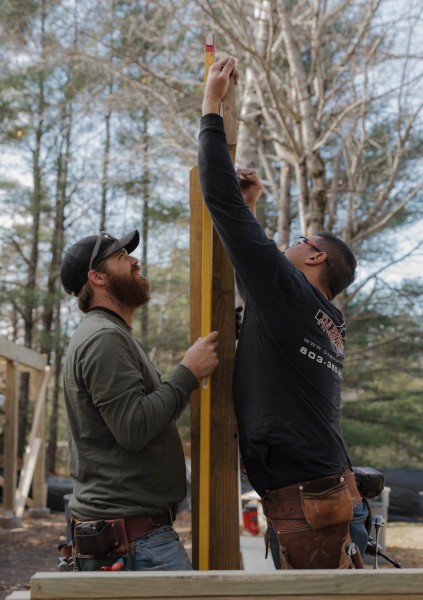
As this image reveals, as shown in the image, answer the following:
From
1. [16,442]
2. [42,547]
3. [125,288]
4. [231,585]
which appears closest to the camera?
[231,585]

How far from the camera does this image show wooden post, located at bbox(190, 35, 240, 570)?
2.58 m

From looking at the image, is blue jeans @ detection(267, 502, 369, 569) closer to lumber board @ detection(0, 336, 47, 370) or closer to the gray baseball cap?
the gray baseball cap

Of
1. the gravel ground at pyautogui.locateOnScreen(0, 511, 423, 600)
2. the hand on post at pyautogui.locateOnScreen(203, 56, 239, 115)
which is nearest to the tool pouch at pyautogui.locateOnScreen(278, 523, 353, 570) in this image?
the hand on post at pyautogui.locateOnScreen(203, 56, 239, 115)

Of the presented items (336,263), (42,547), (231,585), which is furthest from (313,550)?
(42,547)

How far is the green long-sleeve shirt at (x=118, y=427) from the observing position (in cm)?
244

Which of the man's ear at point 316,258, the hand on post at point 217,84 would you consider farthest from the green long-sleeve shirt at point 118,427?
the hand on post at point 217,84

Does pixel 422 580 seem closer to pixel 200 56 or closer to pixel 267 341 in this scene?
pixel 267 341

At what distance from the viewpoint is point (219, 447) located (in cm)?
259

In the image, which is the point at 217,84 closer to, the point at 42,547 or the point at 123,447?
the point at 123,447

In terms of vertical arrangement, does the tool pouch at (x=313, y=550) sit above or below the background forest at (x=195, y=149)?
below

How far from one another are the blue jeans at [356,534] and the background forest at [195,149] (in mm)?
5396

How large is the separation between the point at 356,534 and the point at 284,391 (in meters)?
0.77

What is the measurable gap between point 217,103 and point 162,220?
1716 centimetres

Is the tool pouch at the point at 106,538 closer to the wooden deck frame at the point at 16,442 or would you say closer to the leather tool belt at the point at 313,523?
the leather tool belt at the point at 313,523
